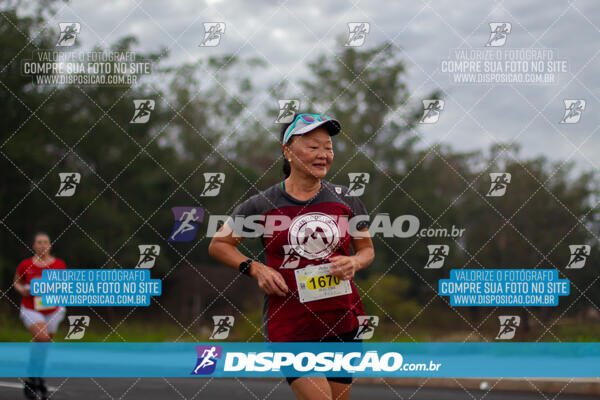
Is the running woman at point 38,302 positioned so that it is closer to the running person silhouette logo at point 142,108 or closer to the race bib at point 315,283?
the race bib at point 315,283

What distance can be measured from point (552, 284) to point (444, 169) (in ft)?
26.9

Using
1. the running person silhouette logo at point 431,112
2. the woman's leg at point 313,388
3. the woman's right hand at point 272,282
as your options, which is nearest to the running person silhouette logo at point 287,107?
the running person silhouette logo at point 431,112

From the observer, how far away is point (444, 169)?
17734mm

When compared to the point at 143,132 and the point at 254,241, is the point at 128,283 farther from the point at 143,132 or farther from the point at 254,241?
the point at 143,132

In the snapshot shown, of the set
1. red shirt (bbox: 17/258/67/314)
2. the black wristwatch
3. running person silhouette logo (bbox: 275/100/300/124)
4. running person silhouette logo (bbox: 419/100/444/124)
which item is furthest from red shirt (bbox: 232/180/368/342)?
running person silhouette logo (bbox: 419/100/444/124)

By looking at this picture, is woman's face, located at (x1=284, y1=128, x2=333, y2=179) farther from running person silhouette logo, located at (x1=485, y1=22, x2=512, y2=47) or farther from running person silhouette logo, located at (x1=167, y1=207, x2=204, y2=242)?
running person silhouette logo, located at (x1=167, y1=207, x2=204, y2=242)

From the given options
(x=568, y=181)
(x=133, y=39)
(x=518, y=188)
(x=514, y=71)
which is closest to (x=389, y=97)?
(x=518, y=188)

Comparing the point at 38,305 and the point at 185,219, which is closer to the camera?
the point at 38,305

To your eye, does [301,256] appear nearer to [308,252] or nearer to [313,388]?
[308,252]

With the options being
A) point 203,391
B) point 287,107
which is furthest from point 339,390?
point 287,107

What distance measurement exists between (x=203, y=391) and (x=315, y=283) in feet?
17.7

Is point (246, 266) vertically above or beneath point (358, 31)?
beneath

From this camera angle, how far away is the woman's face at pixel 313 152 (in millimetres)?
4094

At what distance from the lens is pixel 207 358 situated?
230 inches
